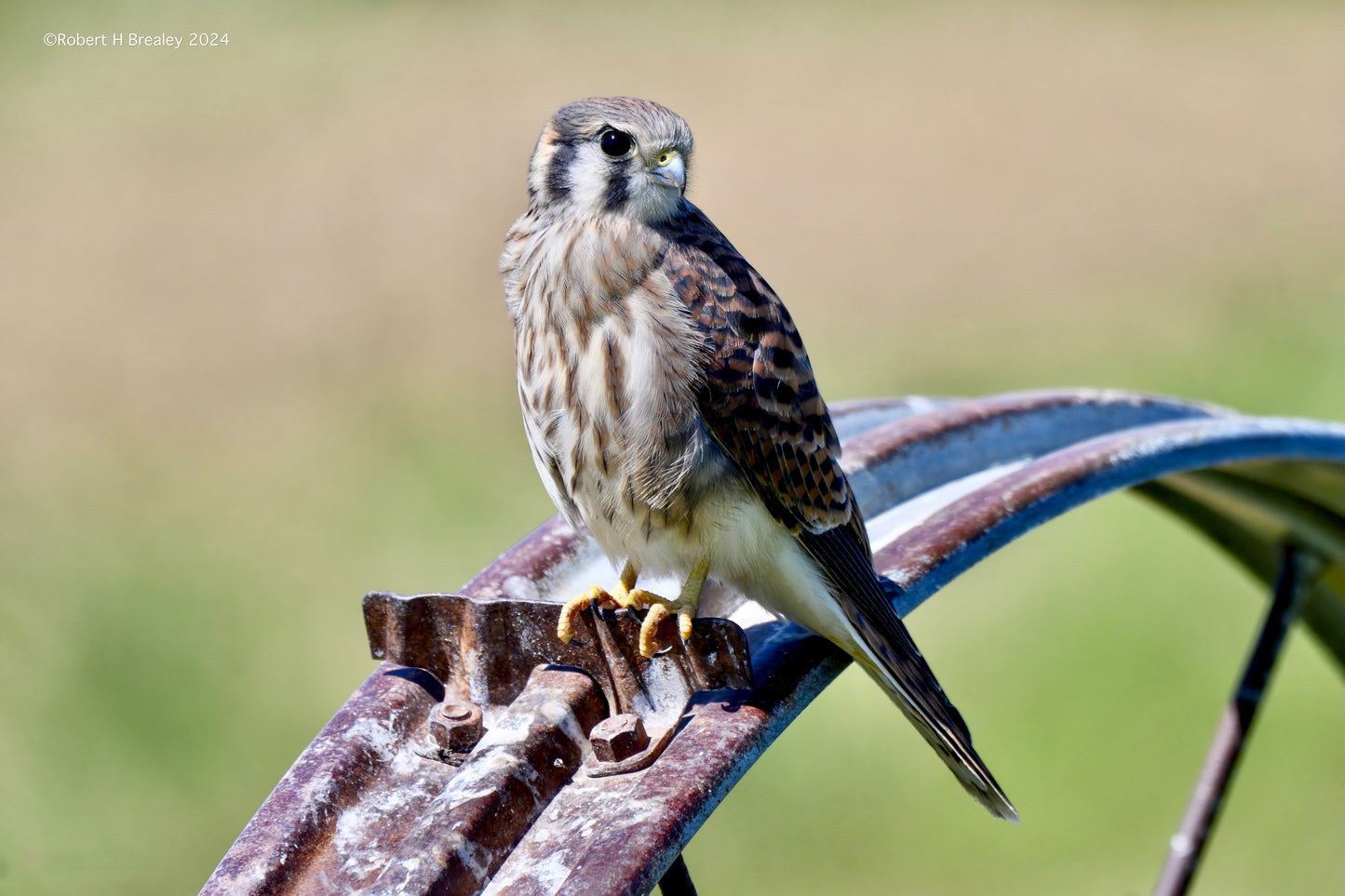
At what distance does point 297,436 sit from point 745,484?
560 centimetres

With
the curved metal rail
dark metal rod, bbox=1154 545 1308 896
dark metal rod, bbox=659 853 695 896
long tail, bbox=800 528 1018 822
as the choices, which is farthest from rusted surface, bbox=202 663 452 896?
dark metal rod, bbox=1154 545 1308 896

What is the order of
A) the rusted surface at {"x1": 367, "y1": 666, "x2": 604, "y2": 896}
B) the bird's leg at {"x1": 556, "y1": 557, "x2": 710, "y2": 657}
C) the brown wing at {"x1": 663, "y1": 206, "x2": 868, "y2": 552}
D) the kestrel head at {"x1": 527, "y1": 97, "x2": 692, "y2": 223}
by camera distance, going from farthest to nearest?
the kestrel head at {"x1": 527, "y1": 97, "x2": 692, "y2": 223}
the brown wing at {"x1": 663, "y1": 206, "x2": 868, "y2": 552}
the bird's leg at {"x1": 556, "y1": 557, "x2": 710, "y2": 657}
the rusted surface at {"x1": 367, "y1": 666, "x2": 604, "y2": 896}

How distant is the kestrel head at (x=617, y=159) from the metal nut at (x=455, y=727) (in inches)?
36.1

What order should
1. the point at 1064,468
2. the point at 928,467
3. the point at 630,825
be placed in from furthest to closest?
the point at 928,467, the point at 1064,468, the point at 630,825

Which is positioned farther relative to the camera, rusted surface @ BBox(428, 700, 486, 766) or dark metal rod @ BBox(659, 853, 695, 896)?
dark metal rod @ BBox(659, 853, 695, 896)

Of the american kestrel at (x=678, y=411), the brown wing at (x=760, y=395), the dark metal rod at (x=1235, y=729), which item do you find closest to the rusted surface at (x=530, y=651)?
the american kestrel at (x=678, y=411)

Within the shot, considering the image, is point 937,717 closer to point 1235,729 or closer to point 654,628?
point 654,628

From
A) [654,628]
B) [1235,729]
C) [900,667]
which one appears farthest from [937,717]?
[1235,729]

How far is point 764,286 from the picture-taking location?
221 cm

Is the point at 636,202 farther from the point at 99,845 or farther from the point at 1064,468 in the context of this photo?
the point at 99,845

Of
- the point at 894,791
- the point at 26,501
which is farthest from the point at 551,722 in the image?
the point at 26,501

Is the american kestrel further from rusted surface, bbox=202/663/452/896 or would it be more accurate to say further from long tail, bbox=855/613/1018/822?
rusted surface, bbox=202/663/452/896

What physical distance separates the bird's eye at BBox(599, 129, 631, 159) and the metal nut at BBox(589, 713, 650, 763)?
3.35 ft

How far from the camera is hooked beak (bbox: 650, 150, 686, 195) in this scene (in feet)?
7.16
